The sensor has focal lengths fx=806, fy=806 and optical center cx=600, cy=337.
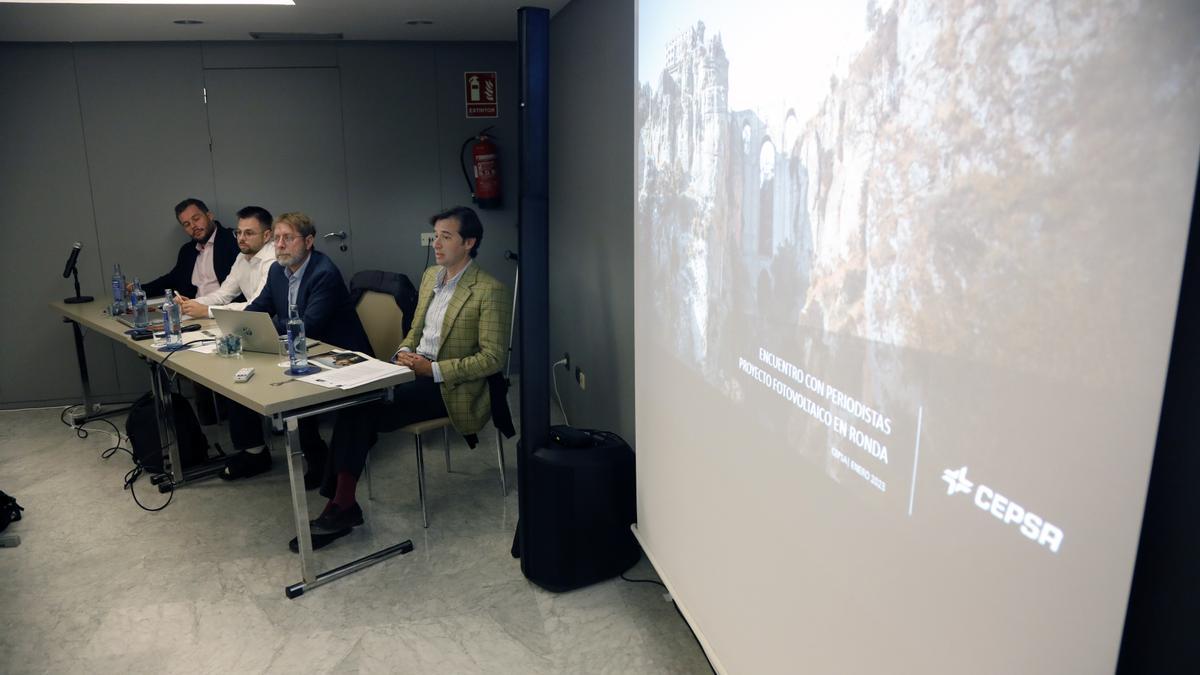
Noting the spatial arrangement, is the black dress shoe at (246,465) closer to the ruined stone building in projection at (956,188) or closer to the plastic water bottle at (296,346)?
the plastic water bottle at (296,346)

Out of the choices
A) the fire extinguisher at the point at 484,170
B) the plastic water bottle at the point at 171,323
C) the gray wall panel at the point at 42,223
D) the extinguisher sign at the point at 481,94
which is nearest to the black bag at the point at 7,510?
the plastic water bottle at the point at 171,323

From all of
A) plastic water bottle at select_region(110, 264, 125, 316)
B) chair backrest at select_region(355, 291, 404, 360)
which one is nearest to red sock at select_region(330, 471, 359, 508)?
chair backrest at select_region(355, 291, 404, 360)

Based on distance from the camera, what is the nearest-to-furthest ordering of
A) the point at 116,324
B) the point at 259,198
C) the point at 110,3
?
the point at 110,3
the point at 116,324
the point at 259,198

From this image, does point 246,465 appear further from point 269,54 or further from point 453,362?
point 269,54

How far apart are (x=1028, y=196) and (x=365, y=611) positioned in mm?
2503

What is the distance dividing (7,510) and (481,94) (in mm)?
3394

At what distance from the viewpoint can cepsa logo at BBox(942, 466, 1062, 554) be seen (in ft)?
3.04

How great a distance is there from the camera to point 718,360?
6.12 ft

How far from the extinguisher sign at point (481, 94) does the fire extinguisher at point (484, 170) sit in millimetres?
114

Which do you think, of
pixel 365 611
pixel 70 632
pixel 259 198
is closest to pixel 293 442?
pixel 365 611

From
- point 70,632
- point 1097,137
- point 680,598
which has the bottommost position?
point 70,632

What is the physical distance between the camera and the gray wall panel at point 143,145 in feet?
15.9

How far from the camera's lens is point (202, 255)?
15.5ft

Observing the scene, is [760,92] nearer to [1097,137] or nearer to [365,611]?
[1097,137]
